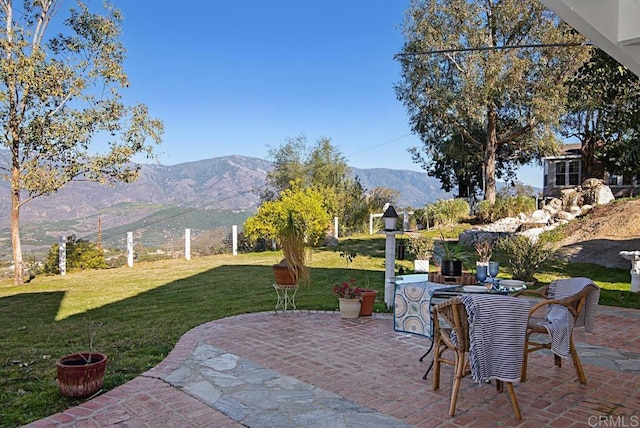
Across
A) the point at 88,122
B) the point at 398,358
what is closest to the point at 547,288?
the point at 398,358

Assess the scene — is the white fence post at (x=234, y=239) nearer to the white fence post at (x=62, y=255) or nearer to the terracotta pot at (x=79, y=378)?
the white fence post at (x=62, y=255)

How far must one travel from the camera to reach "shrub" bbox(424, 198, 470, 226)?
18.1 metres

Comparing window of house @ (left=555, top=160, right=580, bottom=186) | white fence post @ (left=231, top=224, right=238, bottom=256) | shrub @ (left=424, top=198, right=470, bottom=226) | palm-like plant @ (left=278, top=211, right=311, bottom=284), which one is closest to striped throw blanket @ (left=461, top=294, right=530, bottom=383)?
palm-like plant @ (left=278, top=211, right=311, bottom=284)

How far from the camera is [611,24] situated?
10.7 feet

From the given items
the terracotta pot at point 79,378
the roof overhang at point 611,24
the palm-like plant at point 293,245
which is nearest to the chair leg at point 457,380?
the roof overhang at point 611,24

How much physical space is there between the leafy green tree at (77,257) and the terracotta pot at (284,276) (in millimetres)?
8009

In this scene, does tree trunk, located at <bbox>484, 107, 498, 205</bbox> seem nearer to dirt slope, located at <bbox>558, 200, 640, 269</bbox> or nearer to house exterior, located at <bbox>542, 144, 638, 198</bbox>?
house exterior, located at <bbox>542, 144, 638, 198</bbox>

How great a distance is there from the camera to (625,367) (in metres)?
4.10

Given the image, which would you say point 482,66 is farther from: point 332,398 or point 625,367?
point 332,398

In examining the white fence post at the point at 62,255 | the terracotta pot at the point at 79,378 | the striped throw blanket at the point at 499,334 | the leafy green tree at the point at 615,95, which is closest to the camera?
the striped throw blanket at the point at 499,334

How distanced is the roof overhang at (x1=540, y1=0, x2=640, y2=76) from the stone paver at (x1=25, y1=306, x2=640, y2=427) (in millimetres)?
2305

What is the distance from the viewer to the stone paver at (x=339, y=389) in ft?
10.1

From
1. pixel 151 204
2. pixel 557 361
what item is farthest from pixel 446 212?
pixel 151 204

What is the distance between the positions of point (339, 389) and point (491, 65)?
16.0 metres
